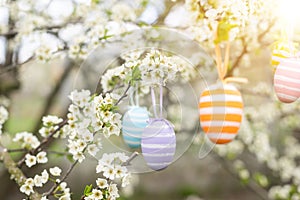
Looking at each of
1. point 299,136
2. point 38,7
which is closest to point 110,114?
point 38,7

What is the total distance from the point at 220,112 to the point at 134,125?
421 millimetres

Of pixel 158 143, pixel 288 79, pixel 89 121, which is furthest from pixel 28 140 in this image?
pixel 288 79

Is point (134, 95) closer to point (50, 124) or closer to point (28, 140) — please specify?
point (50, 124)

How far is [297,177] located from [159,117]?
3.26m

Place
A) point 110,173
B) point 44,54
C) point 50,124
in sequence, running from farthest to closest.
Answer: point 44,54
point 50,124
point 110,173

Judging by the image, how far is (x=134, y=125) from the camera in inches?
58.4

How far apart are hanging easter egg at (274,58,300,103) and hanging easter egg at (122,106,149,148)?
488 mm

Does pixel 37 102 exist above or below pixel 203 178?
above

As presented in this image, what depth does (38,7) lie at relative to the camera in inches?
122

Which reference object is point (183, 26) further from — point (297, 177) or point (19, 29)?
point (297, 177)

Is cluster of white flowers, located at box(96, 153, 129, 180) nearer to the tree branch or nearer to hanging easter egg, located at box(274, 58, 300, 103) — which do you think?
the tree branch

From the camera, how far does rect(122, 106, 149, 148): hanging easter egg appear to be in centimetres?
148

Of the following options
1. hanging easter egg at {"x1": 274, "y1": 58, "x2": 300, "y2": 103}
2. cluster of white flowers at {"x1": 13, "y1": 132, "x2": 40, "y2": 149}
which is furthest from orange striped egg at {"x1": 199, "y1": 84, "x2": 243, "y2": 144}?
cluster of white flowers at {"x1": 13, "y1": 132, "x2": 40, "y2": 149}

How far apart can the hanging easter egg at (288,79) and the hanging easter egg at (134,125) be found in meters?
0.49
